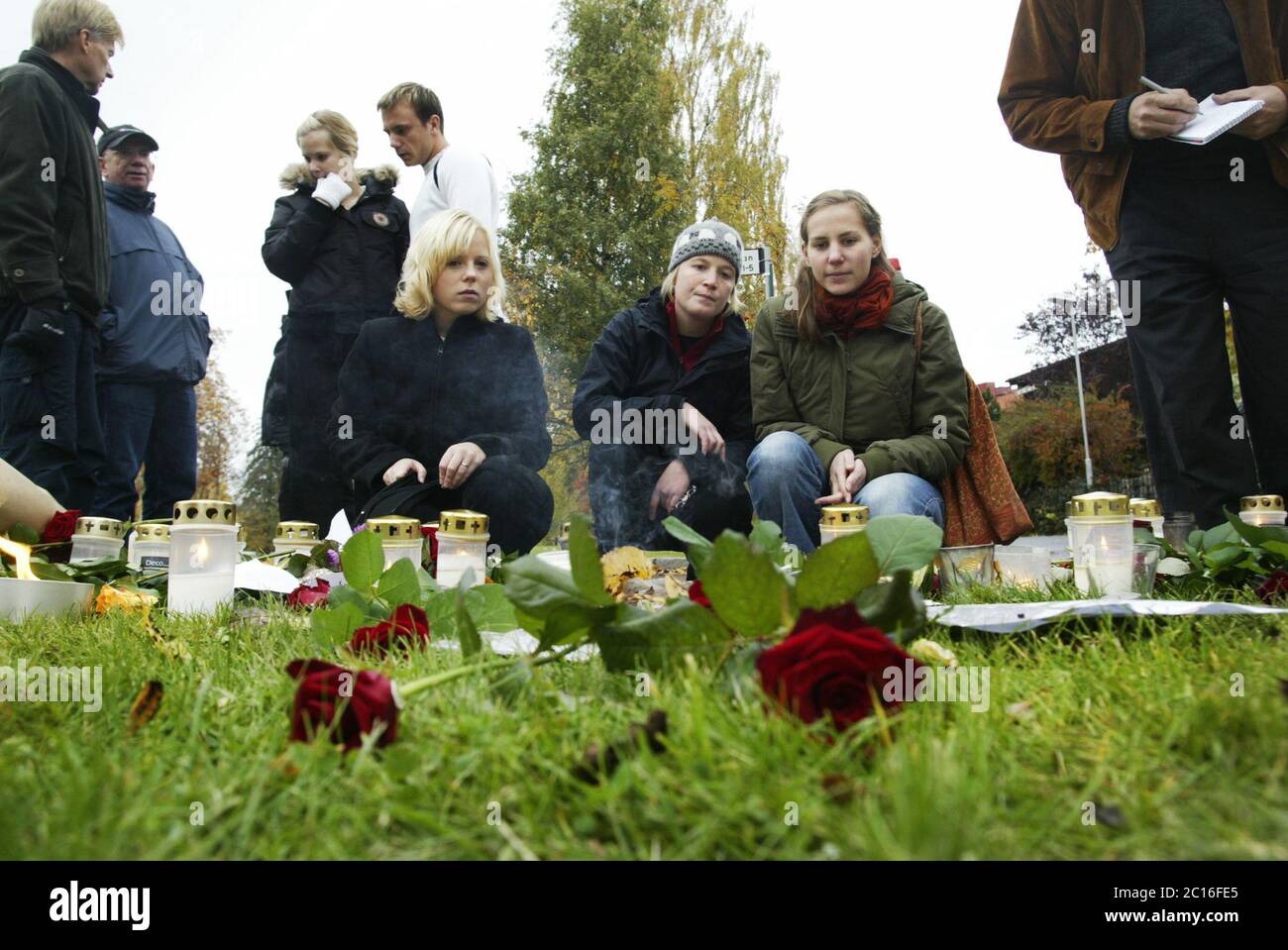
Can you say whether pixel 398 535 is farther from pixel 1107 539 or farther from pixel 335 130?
pixel 335 130

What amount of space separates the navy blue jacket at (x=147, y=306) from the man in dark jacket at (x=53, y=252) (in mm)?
593

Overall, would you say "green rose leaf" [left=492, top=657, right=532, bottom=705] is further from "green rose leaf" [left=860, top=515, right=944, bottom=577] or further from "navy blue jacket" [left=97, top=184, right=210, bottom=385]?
"navy blue jacket" [left=97, top=184, right=210, bottom=385]

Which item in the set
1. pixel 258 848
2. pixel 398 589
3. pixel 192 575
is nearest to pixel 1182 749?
pixel 258 848

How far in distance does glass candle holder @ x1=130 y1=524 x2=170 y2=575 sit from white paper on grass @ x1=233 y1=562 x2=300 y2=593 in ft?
1.10

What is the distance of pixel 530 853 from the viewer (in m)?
0.59

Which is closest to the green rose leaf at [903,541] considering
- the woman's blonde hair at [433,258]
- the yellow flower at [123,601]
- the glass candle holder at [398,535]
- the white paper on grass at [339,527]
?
the glass candle holder at [398,535]

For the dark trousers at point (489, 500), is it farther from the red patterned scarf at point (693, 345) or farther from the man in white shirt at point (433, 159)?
the man in white shirt at point (433, 159)

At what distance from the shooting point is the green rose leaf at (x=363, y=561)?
1.32 meters

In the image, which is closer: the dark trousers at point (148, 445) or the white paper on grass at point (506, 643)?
the white paper on grass at point (506, 643)

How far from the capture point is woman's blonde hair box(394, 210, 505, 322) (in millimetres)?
3725
